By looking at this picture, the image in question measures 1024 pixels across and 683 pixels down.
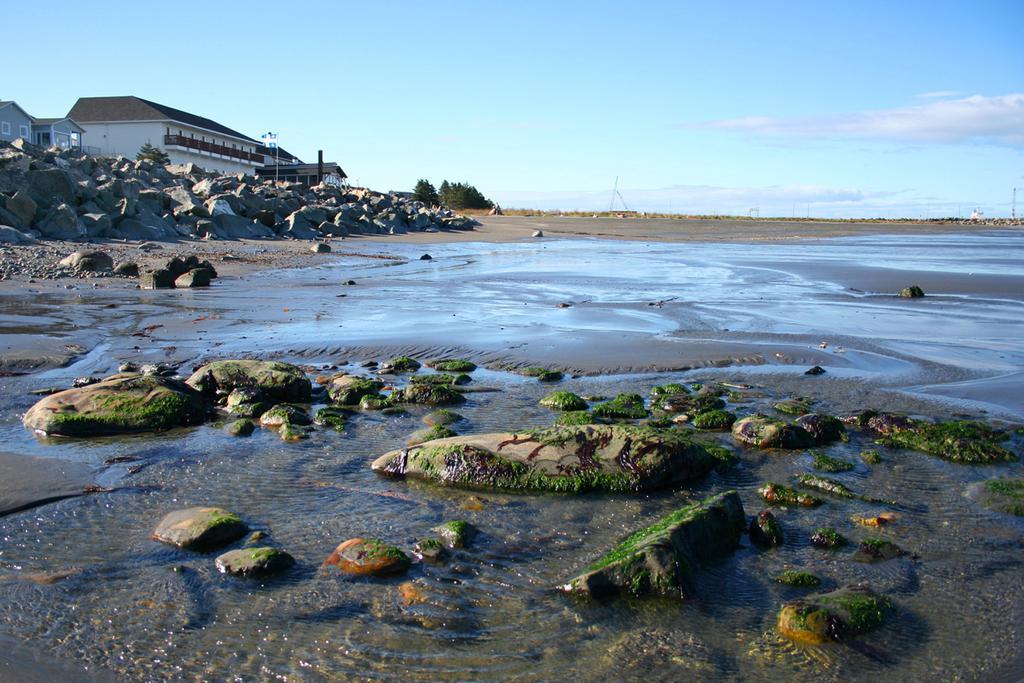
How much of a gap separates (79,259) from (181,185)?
17.9 m

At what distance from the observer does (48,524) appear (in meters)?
5.26

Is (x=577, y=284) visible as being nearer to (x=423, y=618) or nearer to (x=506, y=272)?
(x=506, y=272)

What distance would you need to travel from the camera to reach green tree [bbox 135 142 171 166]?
175 ft

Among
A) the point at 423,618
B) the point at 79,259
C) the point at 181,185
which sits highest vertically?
the point at 181,185

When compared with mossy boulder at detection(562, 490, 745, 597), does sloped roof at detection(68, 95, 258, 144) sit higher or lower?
higher

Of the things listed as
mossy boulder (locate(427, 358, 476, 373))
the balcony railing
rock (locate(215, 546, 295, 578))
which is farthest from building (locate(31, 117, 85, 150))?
rock (locate(215, 546, 295, 578))

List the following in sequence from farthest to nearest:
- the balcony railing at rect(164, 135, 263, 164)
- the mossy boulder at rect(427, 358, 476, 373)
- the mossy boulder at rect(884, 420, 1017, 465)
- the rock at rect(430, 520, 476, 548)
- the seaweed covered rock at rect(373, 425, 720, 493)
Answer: the balcony railing at rect(164, 135, 263, 164) → the mossy boulder at rect(427, 358, 476, 373) → the mossy boulder at rect(884, 420, 1017, 465) → the seaweed covered rock at rect(373, 425, 720, 493) → the rock at rect(430, 520, 476, 548)

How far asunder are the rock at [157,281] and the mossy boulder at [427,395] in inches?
390

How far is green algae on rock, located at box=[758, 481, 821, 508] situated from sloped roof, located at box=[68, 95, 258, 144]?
207ft

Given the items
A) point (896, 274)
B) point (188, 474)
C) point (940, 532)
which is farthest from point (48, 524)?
point (896, 274)

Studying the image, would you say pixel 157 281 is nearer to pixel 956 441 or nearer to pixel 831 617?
pixel 956 441

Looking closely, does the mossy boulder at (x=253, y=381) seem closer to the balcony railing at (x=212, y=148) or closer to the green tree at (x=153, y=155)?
the green tree at (x=153, y=155)

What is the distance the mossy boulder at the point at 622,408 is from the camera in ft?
25.5

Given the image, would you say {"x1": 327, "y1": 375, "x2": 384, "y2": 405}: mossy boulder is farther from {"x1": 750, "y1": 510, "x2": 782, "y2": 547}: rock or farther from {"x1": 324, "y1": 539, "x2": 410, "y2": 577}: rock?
{"x1": 750, "y1": 510, "x2": 782, "y2": 547}: rock
